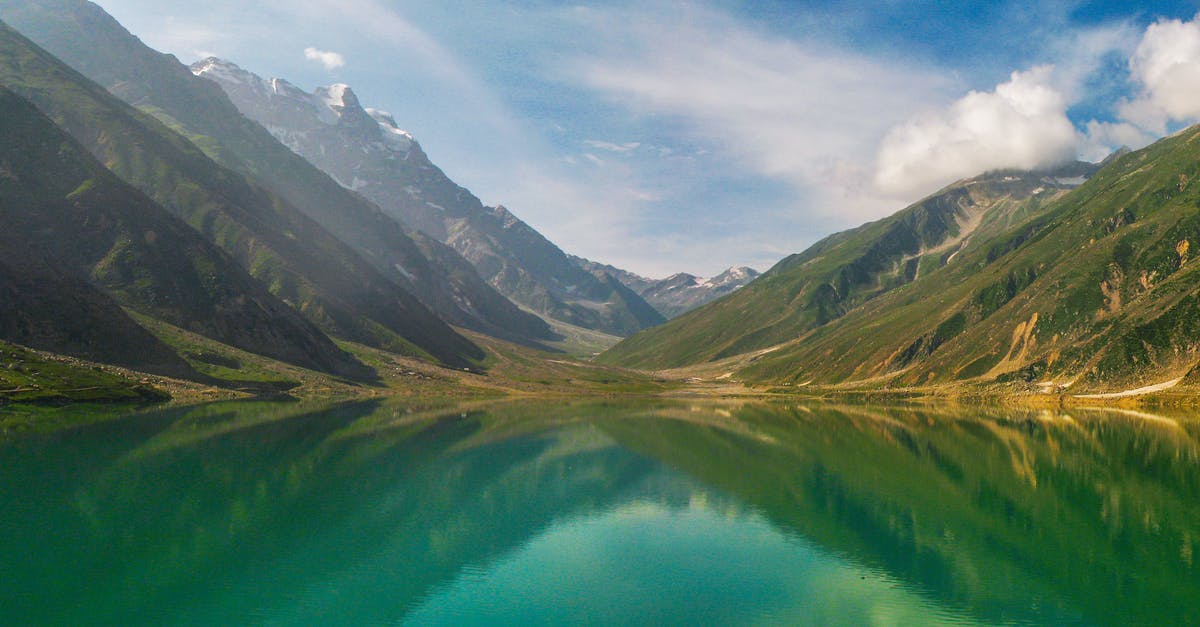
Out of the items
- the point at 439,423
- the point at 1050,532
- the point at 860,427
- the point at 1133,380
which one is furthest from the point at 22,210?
the point at 1133,380

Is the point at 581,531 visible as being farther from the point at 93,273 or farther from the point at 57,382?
the point at 93,273

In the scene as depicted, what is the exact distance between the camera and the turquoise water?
1399 inches

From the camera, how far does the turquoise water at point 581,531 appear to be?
35.5m

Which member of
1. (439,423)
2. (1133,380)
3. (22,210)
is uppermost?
(22,210)

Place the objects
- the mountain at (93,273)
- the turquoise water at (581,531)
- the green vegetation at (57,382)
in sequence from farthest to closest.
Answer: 1. the mountain at (93,273)
2. the green vegetation at (57,382)
3. the turquoise water at (581,531)

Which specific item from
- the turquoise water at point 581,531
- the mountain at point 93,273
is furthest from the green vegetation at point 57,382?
the mountain at point 93,273

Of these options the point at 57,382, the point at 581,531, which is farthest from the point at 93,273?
the point at 581,531

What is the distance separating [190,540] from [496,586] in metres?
22.1

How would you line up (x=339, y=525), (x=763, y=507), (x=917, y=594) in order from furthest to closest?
(x=763, y=507)
(x=339, y=525)
(x=917, y=594)

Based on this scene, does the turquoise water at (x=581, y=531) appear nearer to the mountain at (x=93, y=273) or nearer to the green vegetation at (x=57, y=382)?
the green vegetation at (x=57, y=382)

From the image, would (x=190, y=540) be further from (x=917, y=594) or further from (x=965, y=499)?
(x=965, y=499)

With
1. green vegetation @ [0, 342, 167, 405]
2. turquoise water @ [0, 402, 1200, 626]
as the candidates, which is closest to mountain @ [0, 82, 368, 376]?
green vegetation @ [0, 342, 167, 405]

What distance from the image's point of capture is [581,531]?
54.8 m

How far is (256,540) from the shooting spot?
46.3m
